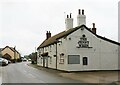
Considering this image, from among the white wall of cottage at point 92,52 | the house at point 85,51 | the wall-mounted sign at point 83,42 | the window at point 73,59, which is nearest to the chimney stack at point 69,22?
the house at point 85,51

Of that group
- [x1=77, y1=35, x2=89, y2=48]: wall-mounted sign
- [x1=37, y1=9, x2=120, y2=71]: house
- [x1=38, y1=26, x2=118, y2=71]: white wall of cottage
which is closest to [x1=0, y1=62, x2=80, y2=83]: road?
[x1=37, y1=9, x2=120, y2=71]: house

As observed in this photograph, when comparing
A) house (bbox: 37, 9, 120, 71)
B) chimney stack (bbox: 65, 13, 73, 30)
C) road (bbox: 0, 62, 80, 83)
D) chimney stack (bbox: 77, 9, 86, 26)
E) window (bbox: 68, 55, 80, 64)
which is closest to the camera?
road (bbox: 0, 62, 80, 83)

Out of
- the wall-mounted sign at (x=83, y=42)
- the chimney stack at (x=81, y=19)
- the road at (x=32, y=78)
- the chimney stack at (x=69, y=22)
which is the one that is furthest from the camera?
the chimney stack at (x=69, y=22)

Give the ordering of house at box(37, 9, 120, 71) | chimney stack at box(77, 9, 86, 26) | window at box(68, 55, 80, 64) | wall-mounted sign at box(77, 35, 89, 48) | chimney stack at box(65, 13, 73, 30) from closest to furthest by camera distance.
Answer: window at box(68, 55, 80, 64) < house at box(37, 9, 120, 71) < wall-mounted sign at box(77, 35, 89, 48) < chimney stack at box(77, 9, 86, 26) < chimney stack at box(65, 13, 73, 30)

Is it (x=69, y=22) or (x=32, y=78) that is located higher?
(x=69, y=22)

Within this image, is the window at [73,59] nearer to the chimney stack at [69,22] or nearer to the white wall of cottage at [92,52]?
the white wall of cottage at [92,52]

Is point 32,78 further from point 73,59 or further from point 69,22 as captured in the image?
point 69,22

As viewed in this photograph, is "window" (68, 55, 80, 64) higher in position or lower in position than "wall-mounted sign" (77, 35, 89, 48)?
lower

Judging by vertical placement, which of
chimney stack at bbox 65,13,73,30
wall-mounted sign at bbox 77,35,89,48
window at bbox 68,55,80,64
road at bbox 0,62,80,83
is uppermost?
chimney stack at bbox 65,13,73,30

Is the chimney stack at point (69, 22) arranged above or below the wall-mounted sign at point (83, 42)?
above

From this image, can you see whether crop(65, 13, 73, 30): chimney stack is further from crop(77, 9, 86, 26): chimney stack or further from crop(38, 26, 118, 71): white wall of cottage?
crop(38, 26, 118, 71): white wall of cottage

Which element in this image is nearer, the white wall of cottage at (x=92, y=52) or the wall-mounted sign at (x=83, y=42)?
the white wall of cottage at (x=92, y=52)

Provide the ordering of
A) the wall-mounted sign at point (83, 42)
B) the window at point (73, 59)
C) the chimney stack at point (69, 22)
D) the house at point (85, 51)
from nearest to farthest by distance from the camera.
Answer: the window at point (73, 59), the house at point (85, 51), the wall-mounted sign at point (83, 42), the chimney stack at point (69, 22)

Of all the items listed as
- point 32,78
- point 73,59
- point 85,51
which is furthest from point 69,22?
point 32,78
